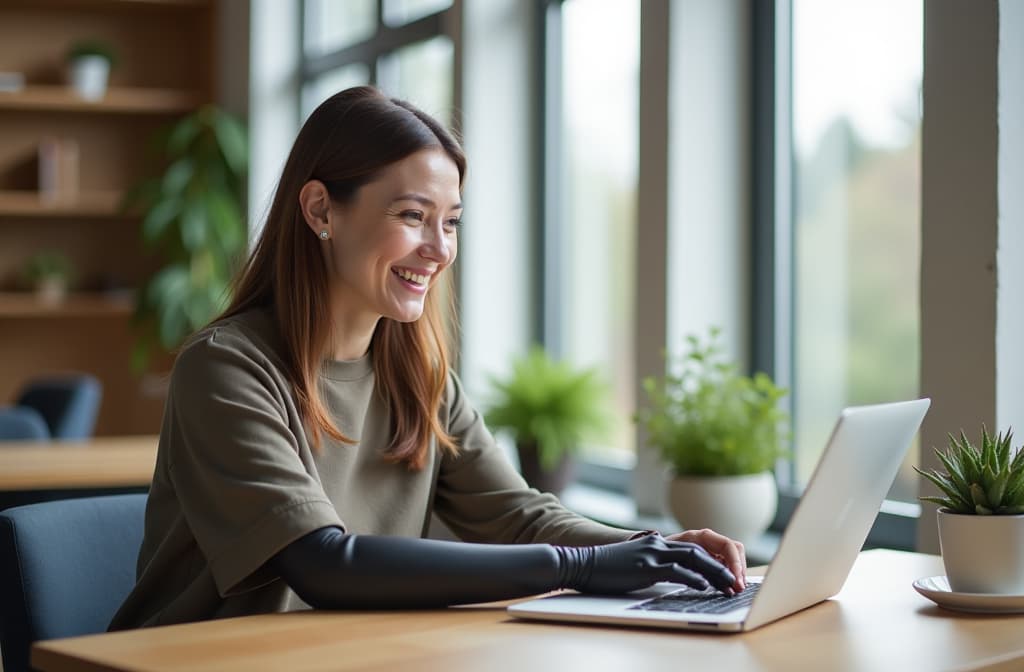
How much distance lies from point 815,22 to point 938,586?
6.07ft

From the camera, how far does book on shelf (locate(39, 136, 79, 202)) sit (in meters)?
6.12

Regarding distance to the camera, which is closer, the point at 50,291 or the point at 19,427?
the point at 19,427

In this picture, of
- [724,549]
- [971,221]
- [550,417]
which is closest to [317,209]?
[724,549]

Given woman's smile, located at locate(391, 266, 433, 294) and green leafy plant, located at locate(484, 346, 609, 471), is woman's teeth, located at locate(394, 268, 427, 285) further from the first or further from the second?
green leafy plant, located at locate(484, 346, 609, 471)

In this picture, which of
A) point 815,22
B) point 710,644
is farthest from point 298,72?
point 710,644

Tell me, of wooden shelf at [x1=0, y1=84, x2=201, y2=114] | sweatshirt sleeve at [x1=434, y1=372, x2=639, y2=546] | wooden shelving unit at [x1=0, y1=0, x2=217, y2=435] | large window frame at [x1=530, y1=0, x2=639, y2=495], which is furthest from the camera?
wooden shelving unit at [x1=0, y1=0, x2=217, y2=435]

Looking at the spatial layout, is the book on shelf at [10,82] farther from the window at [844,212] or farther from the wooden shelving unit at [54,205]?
the window at [844,212]

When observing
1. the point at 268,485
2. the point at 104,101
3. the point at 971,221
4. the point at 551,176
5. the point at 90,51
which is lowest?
the point at 268,485

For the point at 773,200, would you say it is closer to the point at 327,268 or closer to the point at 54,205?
the point at 327,268

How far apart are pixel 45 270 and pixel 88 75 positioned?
3.04 ft

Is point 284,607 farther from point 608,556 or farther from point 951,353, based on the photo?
point 951,353

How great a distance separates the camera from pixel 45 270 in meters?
6.06

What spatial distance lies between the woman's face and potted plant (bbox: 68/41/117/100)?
183 inches

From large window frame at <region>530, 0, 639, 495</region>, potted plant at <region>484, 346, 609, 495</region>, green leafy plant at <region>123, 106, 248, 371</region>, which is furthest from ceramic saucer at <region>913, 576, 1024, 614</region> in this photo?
green leafy plant at <region>123, 106, 248, 371</region>
